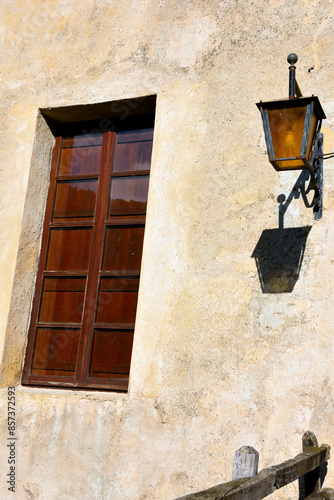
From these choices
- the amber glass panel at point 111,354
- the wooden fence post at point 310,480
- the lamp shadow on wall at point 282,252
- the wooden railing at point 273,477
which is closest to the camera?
the wooden railing at point 273,477

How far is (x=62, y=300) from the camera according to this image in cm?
395

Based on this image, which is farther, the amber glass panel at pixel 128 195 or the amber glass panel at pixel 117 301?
the amber glass panel at pixel 128 195

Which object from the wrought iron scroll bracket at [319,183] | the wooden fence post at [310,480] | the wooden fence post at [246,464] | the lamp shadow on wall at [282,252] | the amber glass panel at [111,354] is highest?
→ the wrought iron scroll bracket at [319,183]

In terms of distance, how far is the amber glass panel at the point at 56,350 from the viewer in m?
3.80

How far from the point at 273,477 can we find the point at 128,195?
2295 millimetres

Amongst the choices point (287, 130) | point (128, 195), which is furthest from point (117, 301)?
point (287, 130)

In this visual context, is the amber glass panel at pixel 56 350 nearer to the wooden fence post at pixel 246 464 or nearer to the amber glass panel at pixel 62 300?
the amber glass panel at pixel 62 300

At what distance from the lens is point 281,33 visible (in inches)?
143

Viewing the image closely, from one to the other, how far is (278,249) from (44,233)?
175 centimetres

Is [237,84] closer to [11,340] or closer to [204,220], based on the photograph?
[204,220]

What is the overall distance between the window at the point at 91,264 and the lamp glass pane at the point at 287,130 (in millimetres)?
1291

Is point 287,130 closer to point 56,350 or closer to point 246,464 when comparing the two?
point 246,464

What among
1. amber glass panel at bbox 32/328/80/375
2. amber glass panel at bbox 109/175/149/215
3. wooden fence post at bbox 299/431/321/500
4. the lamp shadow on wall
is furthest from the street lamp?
amber glass panel at bbox 32/328/80/375

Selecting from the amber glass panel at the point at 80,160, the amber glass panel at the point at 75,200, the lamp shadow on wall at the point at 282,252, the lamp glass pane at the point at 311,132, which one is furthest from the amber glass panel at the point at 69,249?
the lamp glass pane at the point at 311,132
